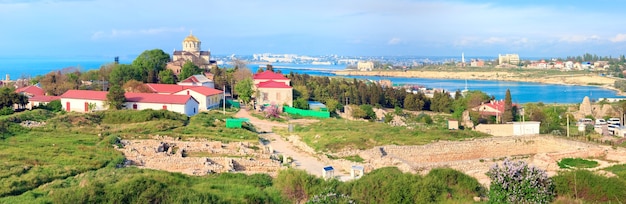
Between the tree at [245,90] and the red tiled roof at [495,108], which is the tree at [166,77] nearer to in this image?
the tree at [245,90]

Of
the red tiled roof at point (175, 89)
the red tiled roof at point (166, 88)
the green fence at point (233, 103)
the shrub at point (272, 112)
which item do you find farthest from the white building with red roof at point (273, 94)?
the red tiled roof at point (166, 88)

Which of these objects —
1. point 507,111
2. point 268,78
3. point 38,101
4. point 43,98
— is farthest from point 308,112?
point 38,101

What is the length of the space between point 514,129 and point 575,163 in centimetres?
823

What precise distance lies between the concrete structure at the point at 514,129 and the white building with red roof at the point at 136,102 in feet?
50.8

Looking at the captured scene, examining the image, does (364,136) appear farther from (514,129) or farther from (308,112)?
(308,112)

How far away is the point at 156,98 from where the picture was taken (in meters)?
30.7

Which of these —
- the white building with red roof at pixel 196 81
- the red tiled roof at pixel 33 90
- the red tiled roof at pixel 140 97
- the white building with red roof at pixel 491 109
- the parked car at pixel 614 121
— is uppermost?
the white building with red roof at pixel 196 81

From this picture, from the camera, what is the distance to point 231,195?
1073 cm

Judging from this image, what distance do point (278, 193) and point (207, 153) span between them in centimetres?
769

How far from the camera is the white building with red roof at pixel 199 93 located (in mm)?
32688

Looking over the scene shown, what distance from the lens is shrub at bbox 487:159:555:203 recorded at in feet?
33.3

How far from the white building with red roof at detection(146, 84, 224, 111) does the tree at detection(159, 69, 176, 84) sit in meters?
3.74

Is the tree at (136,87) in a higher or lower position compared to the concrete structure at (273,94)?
higher

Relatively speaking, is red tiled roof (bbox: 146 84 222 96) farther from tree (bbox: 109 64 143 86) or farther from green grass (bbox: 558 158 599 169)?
green grass (bbox: 558 158 599 169)
